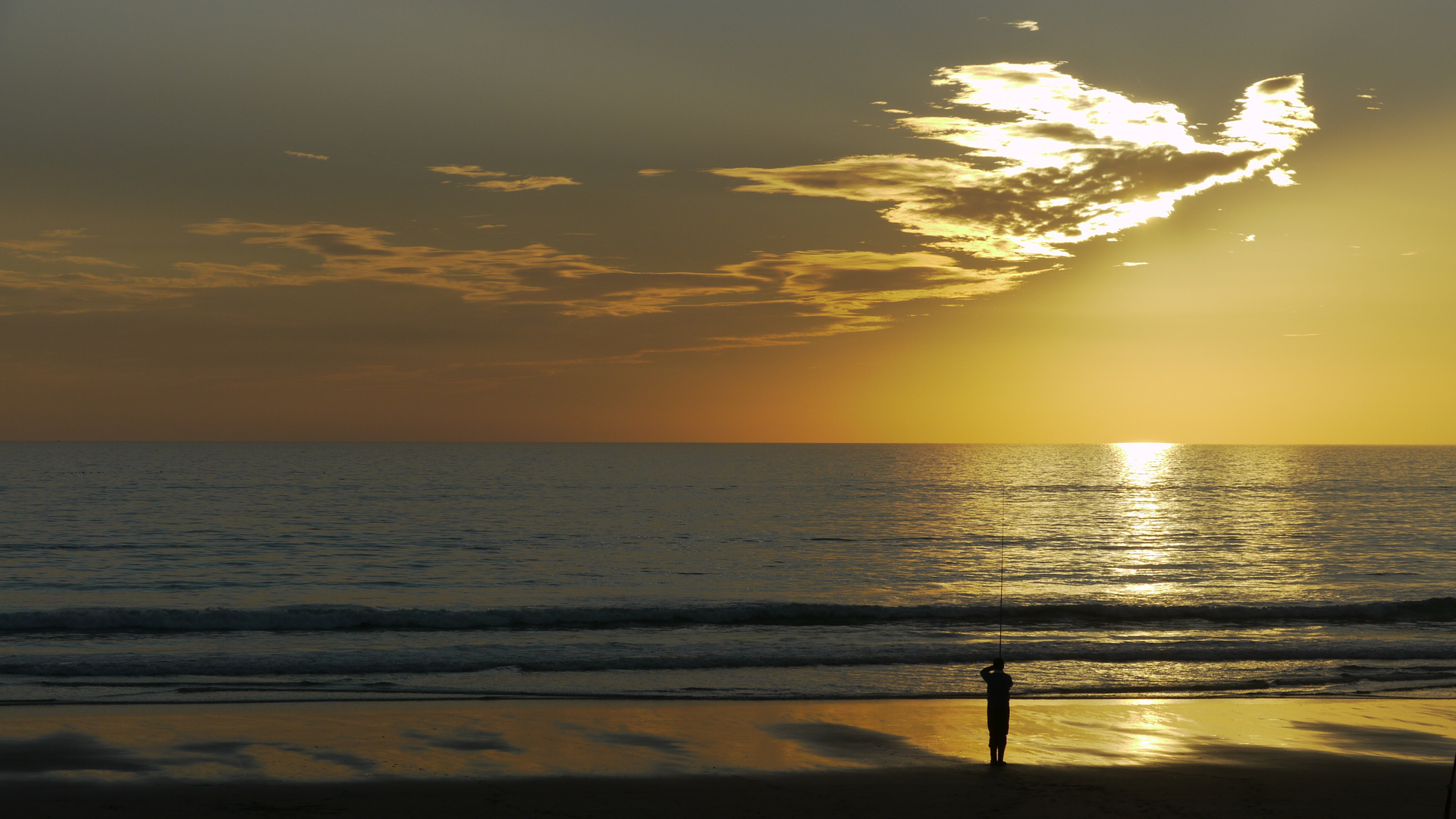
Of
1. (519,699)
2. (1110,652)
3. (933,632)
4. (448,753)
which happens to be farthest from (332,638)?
(1110,652)

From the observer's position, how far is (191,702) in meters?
17.5

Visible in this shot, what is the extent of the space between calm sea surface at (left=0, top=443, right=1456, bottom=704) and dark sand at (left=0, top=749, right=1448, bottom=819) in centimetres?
559

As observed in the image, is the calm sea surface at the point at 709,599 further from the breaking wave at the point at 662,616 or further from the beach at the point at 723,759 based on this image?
the beach at the point at 723,759

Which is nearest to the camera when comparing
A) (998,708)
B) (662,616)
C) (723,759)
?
(998,708)

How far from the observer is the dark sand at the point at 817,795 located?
39.2ft

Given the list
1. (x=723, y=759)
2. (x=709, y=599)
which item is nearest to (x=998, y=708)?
(x=723, y=759)

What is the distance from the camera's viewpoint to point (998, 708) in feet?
44.5

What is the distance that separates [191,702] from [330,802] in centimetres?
712

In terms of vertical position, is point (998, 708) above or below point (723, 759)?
above

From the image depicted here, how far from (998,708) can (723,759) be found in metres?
3.96

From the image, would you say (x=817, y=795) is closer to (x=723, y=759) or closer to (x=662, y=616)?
(x=723, y=759)

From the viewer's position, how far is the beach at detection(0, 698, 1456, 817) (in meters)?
12.3

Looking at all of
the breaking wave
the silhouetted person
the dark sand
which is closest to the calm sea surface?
the breaking wave

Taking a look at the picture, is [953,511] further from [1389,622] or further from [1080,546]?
[1389,622]
